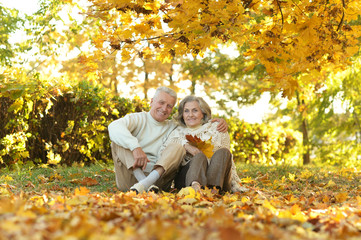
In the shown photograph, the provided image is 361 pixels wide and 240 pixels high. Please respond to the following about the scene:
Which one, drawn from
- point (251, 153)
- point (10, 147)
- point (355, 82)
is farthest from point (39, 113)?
point (355, 82)

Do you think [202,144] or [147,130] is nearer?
[202,144]

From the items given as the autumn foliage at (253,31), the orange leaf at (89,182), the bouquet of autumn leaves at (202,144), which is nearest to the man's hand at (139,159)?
the bouquet of autumn leaves at (202,144)

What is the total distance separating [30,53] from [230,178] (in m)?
6.71

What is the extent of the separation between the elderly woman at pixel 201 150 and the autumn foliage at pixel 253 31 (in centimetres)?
72

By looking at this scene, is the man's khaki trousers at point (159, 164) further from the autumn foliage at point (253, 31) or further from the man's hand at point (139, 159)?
the autumn foliage at point (253, 31)

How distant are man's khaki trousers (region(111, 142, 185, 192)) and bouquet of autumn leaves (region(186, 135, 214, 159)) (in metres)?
0.18

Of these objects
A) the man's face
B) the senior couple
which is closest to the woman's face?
the senior couple

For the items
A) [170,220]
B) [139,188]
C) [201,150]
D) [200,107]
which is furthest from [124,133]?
[170,220]

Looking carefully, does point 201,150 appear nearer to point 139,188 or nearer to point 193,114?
point 193,114

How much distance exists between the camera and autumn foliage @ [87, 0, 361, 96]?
3.02 meters

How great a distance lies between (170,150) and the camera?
12.0 ft

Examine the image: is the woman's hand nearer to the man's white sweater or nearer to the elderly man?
the elderly man

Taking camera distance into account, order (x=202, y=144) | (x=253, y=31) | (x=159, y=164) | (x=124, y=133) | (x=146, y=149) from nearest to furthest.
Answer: (x=253, y=31) < (x=159, y=164) < (x=124, y=133) < (x=202, y=144) < (x=146, y=149)

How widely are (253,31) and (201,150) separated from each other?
4.36ft
